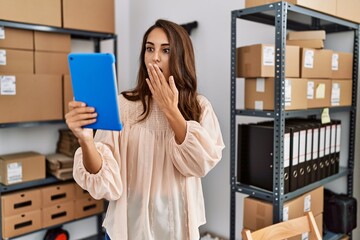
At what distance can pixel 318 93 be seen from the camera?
185cm

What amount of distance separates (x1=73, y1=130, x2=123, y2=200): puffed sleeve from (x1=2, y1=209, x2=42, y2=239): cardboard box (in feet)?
4.62

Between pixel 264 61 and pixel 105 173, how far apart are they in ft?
2.98

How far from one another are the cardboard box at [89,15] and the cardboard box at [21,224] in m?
1.35

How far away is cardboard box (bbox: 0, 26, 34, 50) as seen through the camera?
2254 millimetres

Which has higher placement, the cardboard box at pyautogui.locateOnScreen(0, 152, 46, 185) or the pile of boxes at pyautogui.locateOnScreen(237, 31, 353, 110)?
the pile of boxes at pyautogui.locateOnScreen(237, 31, 353, 110)

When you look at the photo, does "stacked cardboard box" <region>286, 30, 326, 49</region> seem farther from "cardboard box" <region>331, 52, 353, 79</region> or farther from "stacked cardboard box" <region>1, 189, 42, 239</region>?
"stacked cardboard box" <region>1, 189, 42, 239</region>

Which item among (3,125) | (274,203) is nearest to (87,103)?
(274,203)

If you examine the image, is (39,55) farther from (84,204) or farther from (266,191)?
(266,191)

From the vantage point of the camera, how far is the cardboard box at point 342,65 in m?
1.97

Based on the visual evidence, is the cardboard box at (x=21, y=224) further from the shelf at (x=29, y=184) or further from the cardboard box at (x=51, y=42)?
the cardboard box at (x=51, y=42)

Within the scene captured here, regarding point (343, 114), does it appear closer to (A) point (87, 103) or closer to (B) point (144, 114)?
(B) point (144, 114)

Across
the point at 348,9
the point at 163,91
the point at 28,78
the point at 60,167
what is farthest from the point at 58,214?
the point at 348,9

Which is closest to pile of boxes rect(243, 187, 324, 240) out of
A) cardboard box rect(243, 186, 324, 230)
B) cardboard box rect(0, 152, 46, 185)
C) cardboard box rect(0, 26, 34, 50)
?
cardboard box rect(243, 186, 324, 230)

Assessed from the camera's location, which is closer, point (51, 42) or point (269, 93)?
point (269, 93)
